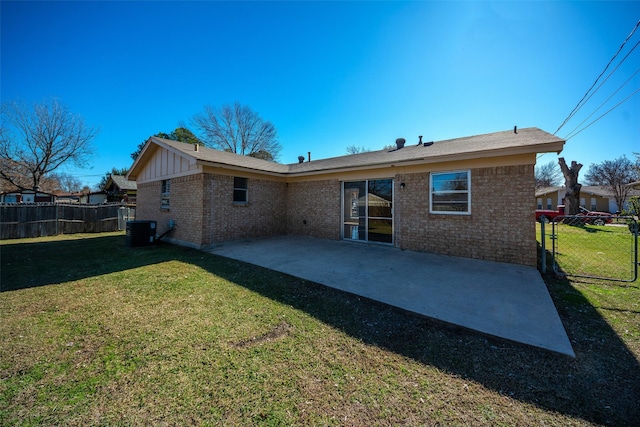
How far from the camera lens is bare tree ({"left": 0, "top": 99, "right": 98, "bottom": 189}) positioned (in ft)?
65.7

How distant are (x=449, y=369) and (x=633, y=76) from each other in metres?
11.8

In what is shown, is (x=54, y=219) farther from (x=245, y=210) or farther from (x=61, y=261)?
(x=245, y=210)

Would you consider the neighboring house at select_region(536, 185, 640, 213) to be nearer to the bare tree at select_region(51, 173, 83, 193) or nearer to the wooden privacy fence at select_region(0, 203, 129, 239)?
the wooden privacy fence at select_region(0, 203, 129, 239)

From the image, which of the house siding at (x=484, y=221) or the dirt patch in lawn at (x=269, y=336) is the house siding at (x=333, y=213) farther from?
the dirt patch in lawn at (x=269, y=336)

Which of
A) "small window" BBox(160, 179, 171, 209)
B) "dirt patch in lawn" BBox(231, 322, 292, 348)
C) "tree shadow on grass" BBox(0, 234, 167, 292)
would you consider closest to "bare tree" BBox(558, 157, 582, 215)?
"dirt patch in lawn" BBox(231, 322, 292, 348)

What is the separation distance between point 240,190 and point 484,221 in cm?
865

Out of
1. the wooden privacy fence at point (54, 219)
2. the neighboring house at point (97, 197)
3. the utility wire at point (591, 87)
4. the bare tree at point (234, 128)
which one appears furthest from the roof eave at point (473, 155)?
the neighboring house at point (97, 197)

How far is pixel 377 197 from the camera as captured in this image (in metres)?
8.79

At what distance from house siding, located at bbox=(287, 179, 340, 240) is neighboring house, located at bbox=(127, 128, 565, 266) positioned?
4cm

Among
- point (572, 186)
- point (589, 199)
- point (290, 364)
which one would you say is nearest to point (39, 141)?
point (290, 364)

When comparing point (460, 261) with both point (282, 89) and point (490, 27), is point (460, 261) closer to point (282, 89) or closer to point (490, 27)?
point (490, 27)

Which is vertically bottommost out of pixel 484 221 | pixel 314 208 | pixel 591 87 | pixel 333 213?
pixel 484 221

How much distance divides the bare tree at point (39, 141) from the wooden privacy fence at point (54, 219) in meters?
13.7

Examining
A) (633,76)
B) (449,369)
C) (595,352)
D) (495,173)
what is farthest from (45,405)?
(633,76)
